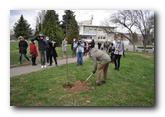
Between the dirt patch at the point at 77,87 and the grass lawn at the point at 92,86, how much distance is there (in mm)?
38

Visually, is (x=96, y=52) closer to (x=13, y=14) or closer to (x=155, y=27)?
(x=155, y=27)

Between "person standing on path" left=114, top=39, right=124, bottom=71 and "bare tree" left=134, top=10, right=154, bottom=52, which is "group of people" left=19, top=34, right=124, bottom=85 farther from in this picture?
"bare tree" left=134, top=10, right=154, bottom=52

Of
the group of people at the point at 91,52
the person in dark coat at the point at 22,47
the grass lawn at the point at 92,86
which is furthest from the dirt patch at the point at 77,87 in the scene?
the person in dark coat at the point at 22,47

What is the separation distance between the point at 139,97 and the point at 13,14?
1.75 metres

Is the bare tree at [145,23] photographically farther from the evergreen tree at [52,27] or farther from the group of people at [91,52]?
the evergreen tree at [52,27]

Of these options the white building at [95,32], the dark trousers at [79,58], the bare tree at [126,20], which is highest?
the bare tree at [126,20]

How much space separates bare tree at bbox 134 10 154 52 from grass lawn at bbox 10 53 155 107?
0.22m

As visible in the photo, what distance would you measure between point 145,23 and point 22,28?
1.44 meters

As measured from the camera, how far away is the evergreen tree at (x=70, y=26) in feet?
13.7

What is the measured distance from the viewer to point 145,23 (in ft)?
13.8

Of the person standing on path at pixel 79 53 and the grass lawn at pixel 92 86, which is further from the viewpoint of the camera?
the person standing on path at pixel 79 53

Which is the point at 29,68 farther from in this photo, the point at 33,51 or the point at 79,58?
the point at 79,58

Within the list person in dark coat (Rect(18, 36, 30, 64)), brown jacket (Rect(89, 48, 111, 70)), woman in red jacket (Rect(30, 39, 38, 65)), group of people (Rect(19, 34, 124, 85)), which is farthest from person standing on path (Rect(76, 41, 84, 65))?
person in dark coat (Rect(18, 36, 30, 64))
